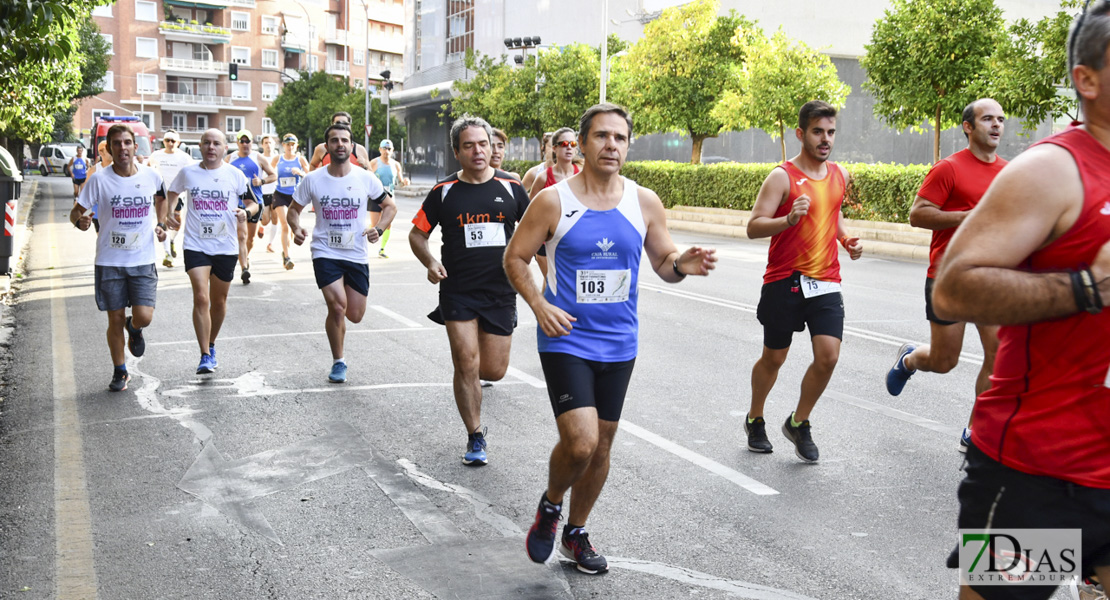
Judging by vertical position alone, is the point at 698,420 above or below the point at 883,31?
below

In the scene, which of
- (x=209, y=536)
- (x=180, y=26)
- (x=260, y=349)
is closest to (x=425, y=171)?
(x=180, y=26)

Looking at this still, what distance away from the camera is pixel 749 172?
90.4ft

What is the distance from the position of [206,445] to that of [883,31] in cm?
2128

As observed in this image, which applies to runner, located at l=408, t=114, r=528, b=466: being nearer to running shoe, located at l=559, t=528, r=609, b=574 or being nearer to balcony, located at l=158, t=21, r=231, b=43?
running shoe, located at l=559, t=528, r=609, b=574

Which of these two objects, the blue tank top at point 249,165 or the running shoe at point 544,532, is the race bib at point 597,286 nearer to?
the running shoe at point 544,532

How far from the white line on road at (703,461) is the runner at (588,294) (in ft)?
4.73

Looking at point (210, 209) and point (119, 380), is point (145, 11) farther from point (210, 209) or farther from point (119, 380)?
point (119, 380)

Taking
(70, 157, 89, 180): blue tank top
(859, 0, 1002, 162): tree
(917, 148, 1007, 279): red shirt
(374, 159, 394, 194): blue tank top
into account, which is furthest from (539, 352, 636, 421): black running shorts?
(70, 157, 89, 180): blue tank top

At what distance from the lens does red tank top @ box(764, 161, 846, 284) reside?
240 inches

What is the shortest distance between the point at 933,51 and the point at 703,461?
19936 mm

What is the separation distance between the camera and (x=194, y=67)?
314 feet

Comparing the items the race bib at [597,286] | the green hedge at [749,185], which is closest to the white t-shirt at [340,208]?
the race bib at [597,286]

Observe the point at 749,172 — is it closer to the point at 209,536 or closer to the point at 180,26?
the point at 209,536

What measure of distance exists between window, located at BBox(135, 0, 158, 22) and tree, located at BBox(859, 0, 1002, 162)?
270ft
